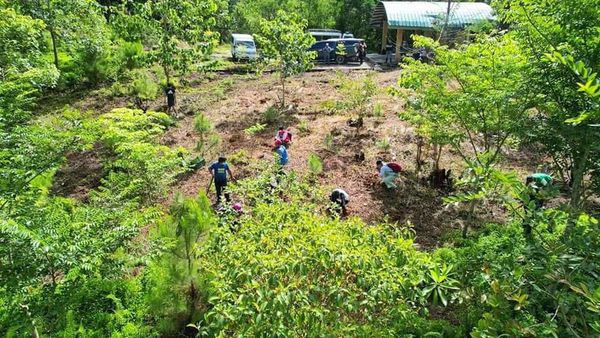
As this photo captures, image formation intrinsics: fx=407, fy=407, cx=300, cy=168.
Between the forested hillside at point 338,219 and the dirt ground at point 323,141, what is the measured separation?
8 cm

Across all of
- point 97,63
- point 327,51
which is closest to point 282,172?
point 97,63

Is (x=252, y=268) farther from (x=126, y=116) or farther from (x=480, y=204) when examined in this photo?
(x=480, y=204)

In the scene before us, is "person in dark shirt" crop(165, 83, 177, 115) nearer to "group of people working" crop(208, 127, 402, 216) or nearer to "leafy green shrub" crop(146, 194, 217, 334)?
"group of people working" crop(208, 127, 402, 216)

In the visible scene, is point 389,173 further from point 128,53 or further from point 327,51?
point 327,51


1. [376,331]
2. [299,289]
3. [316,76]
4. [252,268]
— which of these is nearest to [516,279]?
[376,331]

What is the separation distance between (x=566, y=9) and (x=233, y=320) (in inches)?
156

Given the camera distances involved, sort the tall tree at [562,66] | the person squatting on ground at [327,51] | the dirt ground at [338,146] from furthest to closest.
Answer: the person squatting on ground at [327,51], the dirt ground at [338,146], the tall tree at [562,66]

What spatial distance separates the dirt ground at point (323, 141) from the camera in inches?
338

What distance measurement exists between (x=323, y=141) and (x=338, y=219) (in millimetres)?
8205

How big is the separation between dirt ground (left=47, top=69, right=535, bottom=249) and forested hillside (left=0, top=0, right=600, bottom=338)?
8 cm

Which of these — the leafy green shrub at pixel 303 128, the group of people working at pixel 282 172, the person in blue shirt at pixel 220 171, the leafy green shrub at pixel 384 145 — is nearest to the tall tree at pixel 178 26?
the leafy green shrub at pixel 303 128

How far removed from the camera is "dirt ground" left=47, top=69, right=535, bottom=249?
8594 millimetres

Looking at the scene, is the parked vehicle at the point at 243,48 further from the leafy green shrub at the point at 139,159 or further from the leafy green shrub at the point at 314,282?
the leafy green shrub at the point at 314,282

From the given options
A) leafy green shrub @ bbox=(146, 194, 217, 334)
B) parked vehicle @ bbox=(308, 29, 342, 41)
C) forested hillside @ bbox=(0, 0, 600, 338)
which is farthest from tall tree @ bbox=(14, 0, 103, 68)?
leafy green shrub @ bbox=(146, 194, 217, 334)
